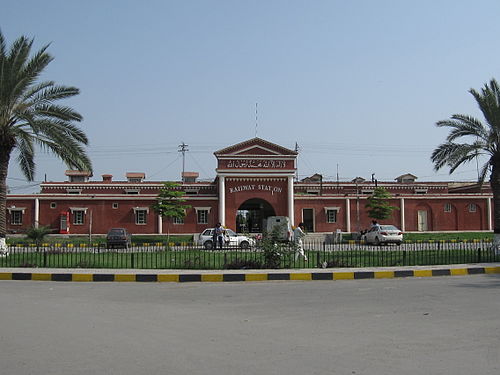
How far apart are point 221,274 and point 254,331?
7148 millimetres

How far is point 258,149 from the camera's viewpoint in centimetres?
4281

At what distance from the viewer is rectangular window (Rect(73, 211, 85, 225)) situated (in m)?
43.4

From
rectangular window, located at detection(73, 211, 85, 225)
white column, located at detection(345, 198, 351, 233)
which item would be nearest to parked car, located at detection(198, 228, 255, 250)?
white column, located at detection(345, 198, 351, 233)

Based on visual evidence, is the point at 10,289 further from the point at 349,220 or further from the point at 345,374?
the point at 349,220

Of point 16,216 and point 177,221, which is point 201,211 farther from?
point 16,216

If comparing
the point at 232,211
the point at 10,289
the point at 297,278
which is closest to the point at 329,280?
the point at 297,278

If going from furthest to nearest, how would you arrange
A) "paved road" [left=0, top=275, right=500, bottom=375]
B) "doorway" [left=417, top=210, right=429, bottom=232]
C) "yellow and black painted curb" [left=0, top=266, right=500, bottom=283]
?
"doorway" [left=417, top=210, right=429, bottom=232], "yellow and black painted curb" [left=0, top=266, right=500, bottom=283], "paved road" [left=0, top=275, right=500, bottom=375]

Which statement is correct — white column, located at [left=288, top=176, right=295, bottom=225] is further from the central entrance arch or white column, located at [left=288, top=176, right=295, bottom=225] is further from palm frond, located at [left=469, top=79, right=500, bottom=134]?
palm frond, located at [left=469, top=79, right=500, bottom=134]

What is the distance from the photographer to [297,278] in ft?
48.3

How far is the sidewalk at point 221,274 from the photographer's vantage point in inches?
575

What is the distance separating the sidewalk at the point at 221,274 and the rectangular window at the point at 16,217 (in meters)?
29.4

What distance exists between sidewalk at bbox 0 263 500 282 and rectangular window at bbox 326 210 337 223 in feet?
95.3

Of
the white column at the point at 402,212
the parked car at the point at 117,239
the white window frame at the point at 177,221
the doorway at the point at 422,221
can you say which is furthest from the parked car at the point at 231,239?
the doorway at the point at 422,221

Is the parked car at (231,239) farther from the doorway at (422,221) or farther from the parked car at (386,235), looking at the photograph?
the doorway at (422,221)
